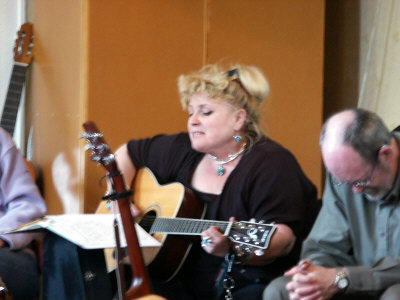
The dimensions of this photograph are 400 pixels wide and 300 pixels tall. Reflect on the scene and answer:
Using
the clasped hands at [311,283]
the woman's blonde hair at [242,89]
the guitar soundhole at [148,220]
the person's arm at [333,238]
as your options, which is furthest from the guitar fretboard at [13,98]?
the clasped hands at [311,283]

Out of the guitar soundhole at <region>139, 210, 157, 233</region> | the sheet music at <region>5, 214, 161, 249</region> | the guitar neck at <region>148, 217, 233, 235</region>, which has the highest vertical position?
the sheet music at <region>5, 214, 161, 249</region>

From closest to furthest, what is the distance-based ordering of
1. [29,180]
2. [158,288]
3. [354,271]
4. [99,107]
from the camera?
[354,271] < [158,288] < [29,180] < [99,107]

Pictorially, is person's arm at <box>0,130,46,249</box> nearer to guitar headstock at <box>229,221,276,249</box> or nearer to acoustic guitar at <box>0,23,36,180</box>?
acoustic guitar at <box>0,23,36,180</box>

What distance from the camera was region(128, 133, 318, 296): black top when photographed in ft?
8.27

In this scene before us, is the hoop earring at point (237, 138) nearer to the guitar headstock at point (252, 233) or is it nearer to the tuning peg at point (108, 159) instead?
the guitar headstock at point (252, 233)

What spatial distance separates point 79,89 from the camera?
10.8 feet

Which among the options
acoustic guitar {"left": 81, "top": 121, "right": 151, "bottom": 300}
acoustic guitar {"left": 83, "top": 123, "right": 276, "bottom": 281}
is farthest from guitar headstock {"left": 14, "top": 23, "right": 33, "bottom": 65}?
acoustic guitar {"left": 81, "top": 121, "right": 151, "bottom": 300}

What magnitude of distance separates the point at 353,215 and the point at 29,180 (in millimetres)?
1430

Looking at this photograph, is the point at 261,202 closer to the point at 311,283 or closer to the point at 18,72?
the point at 311,283

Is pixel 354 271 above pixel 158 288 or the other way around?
above

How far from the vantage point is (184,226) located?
2568mm

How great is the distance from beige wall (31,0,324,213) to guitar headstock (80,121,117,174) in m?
Result: 0.93

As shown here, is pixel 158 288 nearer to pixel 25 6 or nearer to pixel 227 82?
pixel 227 82

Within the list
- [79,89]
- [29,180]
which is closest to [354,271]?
[29,180]
